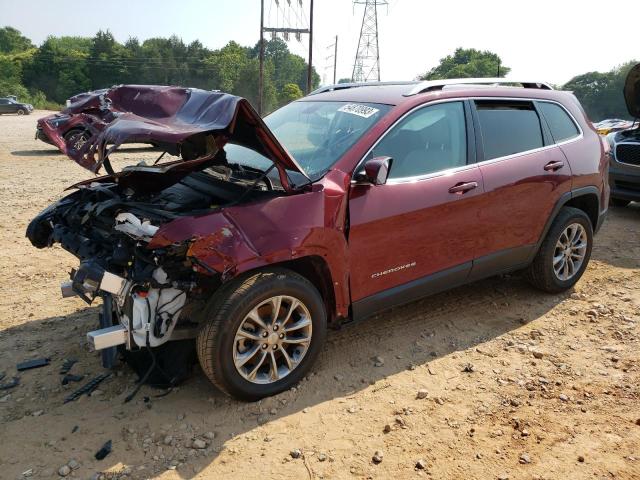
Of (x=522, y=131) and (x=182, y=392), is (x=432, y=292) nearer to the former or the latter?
(x=522, y=131)

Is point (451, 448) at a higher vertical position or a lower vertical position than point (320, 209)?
lower

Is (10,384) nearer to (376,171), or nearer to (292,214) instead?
(292,214)

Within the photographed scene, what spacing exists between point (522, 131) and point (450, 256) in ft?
4.53

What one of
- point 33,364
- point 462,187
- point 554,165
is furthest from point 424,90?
point 33,364

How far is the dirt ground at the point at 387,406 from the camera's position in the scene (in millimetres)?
2691

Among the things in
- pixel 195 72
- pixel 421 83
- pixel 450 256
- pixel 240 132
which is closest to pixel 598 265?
pixel 450 256

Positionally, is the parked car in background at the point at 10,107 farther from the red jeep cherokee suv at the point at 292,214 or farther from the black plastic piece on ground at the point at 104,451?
the black plastic piece on ground at the point at 104,451

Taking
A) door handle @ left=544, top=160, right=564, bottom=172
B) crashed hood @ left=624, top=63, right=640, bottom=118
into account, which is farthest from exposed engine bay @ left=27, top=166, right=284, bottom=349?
crashed hood @ left=624, top=63, right=640, bottom=118

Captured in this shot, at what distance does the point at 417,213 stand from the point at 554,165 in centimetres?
168

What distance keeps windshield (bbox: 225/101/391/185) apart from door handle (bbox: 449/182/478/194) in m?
0.76

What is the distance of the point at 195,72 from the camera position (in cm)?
8338

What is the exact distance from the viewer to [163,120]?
3.25 meters

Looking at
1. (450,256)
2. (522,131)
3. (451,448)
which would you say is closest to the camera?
(451,448)

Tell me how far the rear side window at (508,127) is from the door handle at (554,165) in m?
0.19
